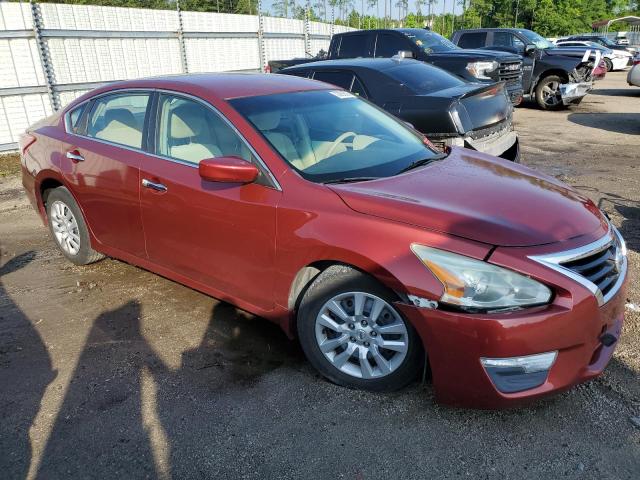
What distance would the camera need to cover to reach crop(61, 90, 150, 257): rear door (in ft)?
12.6

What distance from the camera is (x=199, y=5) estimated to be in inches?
1983

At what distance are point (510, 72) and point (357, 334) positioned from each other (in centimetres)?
1035

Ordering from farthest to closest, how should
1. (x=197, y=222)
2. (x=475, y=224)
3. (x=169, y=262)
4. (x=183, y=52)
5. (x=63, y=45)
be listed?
1. (x=183, y=52)
2. (x=63, y=45)
3. (x=169, y=262)
4. (x=197, y=222)
5. (x=475, y=224)

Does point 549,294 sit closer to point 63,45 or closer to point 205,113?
point 205,113

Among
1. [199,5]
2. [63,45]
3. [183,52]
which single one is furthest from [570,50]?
[199,5]

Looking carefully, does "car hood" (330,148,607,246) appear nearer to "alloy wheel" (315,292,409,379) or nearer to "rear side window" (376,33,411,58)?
"alloy wheel" (315,292,409,379)

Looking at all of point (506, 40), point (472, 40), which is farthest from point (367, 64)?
point (472, 40)

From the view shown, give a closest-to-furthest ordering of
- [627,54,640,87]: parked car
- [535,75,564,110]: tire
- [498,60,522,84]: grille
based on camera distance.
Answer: [498,60,522,84]: grille → [627,54,640,87]: parked car → [535,75,564,110]: tire

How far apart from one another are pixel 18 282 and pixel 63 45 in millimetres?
7134

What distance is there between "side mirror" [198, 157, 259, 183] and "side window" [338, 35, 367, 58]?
885 centimetres

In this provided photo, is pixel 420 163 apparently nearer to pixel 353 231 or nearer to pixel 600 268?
pixel 353 231

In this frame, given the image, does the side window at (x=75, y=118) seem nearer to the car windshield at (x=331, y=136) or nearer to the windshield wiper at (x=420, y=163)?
the car windshield at (x=331, y=136)

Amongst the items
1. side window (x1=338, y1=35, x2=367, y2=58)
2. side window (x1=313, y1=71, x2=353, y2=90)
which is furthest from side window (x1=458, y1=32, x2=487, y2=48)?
side window (x1=313, y1=71, x2=353, y2=90)

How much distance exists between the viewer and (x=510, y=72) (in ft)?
37.9
